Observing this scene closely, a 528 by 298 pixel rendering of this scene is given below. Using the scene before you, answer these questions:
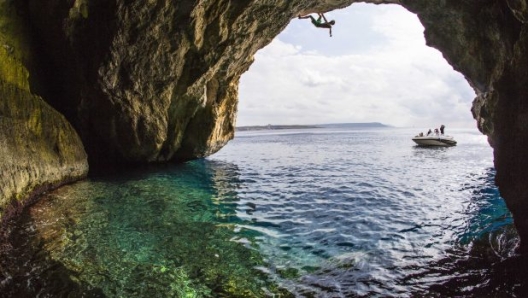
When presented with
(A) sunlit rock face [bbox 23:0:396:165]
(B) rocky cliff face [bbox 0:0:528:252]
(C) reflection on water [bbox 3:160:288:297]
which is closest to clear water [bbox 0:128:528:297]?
(C) reflection on water [bbox 3:160:288:297]

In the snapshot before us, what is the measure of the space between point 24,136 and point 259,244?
857 cm

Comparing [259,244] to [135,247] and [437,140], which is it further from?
[437,140]

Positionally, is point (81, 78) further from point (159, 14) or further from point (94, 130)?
point (159, 14)

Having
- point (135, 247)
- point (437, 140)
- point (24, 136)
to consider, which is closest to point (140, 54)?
point (24, 136)

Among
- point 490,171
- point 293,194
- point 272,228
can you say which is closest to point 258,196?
point 293,194

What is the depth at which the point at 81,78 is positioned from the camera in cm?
1599

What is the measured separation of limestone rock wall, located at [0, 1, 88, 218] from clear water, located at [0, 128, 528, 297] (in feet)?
2.51

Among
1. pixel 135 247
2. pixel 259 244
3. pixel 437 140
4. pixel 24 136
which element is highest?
pixel 24 136

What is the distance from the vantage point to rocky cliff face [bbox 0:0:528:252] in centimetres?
744

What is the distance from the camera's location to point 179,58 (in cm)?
1698

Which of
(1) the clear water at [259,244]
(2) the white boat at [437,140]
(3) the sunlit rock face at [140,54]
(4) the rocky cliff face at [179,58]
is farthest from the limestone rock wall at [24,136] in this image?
(2) the white boat at [437,140]

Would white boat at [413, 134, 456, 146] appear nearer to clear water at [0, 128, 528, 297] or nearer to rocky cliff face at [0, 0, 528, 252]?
clear water at [0, 128, 528, 297]

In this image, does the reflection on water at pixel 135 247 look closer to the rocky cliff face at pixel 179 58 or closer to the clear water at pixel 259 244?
the clear water at pixel 259 244

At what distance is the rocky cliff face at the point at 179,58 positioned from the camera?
24.4 feet
